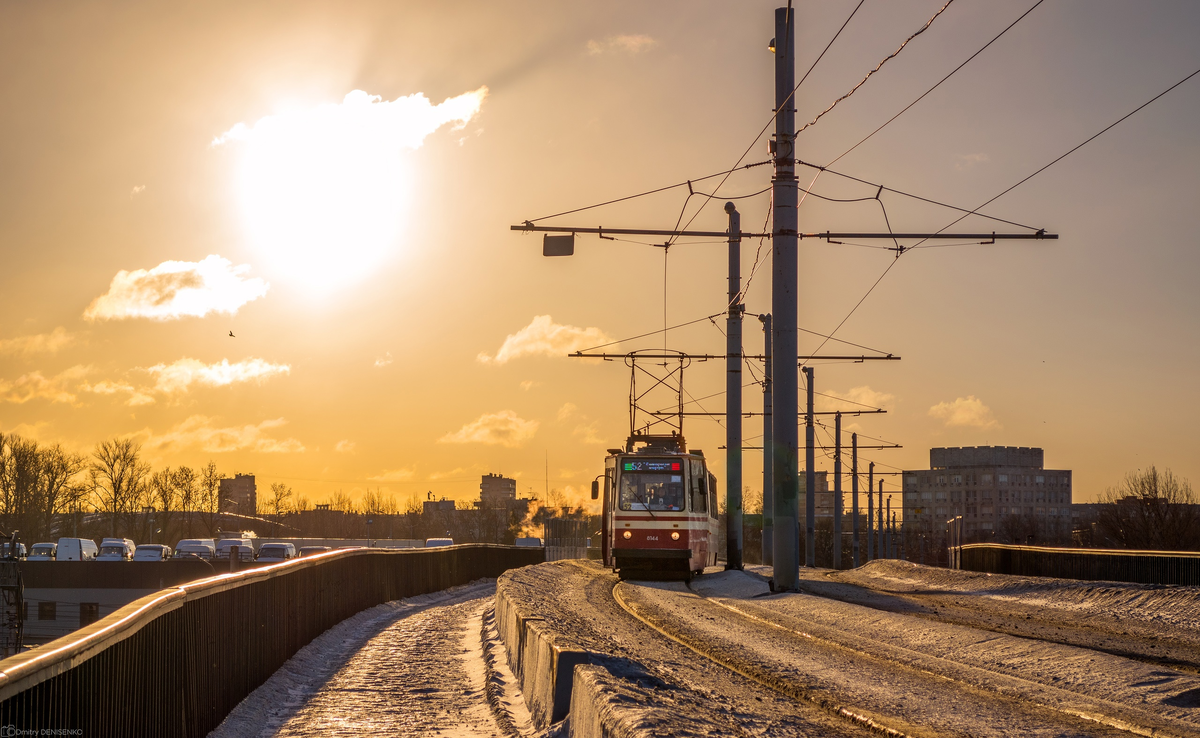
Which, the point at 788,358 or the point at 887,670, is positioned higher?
the point at 788,358

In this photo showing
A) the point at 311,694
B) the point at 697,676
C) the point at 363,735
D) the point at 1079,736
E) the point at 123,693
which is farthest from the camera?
the point at 311,694

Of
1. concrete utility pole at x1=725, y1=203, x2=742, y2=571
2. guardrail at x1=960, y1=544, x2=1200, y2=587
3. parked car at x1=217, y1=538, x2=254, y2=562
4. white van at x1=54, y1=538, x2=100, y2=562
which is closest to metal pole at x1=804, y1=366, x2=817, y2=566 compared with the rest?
concrete utility pole at x1=725, y1=203, x2=742, y2=571

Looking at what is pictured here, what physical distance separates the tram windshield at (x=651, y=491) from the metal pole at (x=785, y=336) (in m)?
6.50

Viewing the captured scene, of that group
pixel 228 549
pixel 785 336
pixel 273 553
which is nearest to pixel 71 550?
pixel 228 549

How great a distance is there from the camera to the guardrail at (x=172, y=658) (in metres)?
5.36

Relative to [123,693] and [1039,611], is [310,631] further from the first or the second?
[1039,611]

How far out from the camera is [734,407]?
3638 cm

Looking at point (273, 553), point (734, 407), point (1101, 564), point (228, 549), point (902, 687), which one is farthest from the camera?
point (228, 549)

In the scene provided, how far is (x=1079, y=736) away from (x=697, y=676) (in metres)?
4.09

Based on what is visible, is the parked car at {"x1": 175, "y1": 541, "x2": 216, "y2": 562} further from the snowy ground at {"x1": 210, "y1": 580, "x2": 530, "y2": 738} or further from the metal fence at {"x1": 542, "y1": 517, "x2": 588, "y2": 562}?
the snowy ground at {"x1": 210, "y1": 580, "x2": 530, "y2": 738}

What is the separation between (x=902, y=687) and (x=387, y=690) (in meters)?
5.41

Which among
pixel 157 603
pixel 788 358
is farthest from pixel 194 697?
pixel 788 358

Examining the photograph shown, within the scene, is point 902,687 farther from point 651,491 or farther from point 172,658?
point 651,491

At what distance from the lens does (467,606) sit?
25125 millimetres
